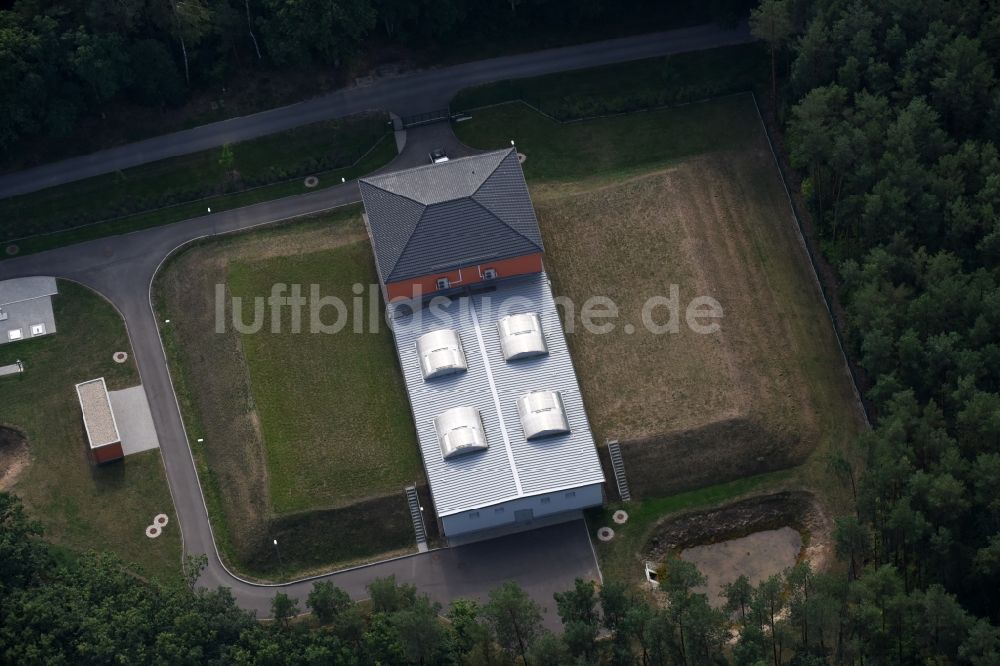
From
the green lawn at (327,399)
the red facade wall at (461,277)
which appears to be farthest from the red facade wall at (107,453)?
the red facade wall at (461,277)

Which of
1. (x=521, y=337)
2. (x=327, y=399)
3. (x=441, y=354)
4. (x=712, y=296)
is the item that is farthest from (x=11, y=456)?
(x=712, y=296)

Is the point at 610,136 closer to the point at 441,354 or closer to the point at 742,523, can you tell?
the point at 441,354

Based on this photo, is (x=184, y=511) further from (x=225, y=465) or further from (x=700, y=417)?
(x=700, y=417)

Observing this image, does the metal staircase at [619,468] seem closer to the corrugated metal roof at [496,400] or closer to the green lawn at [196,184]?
the corrugated metal roof at [496,400]

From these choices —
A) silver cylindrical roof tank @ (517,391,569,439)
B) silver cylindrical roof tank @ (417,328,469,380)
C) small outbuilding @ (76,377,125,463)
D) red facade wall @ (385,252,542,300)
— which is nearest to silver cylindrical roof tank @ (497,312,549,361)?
silver cylindrical roof tank @ (417,328,469,380)

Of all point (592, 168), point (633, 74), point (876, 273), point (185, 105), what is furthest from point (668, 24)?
point (185, 105)

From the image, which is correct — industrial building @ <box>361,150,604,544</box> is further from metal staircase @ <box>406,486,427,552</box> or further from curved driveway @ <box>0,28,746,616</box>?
curved driveway @ <box>0,28,746,616</box>
